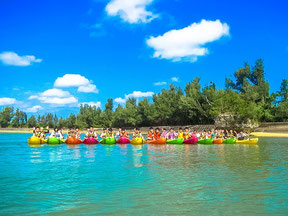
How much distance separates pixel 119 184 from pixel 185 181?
89.2 inches

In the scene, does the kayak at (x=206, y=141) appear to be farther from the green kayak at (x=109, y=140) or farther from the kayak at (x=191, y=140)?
the green kayak at (x=109, y=140)

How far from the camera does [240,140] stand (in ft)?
88.1

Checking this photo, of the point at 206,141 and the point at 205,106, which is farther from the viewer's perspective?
the point at 205,106

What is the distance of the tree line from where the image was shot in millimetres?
47438

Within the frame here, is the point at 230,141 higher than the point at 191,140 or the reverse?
the reverse

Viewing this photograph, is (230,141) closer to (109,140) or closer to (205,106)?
(109,140)

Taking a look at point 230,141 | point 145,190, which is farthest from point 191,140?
point 145,190

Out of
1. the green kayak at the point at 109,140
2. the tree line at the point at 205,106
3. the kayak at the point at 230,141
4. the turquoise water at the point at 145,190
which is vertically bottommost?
the turquoise water at the point at 145,190

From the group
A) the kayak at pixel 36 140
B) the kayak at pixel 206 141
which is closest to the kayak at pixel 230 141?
the kayak at pixel 206 141

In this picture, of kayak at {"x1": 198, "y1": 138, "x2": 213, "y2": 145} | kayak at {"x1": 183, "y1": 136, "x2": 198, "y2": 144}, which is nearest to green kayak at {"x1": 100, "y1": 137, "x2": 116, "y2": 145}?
kayak at {"x1": 183, "y1": 136, "x2": 198, "y2": 144}

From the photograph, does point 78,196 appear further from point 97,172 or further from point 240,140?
point 240,140

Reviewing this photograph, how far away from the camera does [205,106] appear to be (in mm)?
58000

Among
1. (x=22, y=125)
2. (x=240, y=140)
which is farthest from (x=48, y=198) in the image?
(x=22, y=125)

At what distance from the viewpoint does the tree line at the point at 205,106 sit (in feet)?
156
